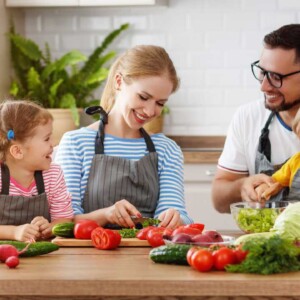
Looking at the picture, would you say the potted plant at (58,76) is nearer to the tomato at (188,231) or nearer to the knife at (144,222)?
the knife at (144,222)

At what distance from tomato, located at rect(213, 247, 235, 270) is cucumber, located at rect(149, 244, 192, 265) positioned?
101 millimetres

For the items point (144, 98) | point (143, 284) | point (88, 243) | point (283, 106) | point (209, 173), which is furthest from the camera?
point (209, 173)

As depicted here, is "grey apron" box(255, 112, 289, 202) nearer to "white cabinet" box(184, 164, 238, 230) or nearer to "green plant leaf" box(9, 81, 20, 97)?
"white cabinet" box(184, 164, 238, 230)

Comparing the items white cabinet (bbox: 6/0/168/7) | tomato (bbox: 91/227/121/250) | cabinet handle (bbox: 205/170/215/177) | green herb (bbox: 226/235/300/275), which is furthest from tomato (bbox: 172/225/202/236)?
white cabinet (bbox: 6/0/168/7)

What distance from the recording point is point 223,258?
7.46ft


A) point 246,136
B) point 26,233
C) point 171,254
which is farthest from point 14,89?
point 171,254

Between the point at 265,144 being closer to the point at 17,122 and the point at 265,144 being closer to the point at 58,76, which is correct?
the point at 17,122

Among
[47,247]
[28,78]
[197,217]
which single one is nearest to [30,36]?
[28,78]

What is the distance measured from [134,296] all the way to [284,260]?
0.39 meters

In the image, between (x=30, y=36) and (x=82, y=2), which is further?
(x=30, y=36)

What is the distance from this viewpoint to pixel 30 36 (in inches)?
220

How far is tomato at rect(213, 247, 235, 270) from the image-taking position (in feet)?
7.46

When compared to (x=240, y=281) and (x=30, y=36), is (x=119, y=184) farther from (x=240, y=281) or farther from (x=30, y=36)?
(x=30, y=36)

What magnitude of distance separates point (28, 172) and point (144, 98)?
537mm
